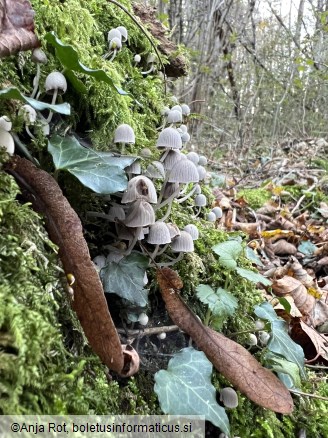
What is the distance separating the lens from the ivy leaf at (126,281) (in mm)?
1283

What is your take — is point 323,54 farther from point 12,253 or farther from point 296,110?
point 12,253

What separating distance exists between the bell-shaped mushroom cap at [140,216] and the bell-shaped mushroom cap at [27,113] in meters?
0.41

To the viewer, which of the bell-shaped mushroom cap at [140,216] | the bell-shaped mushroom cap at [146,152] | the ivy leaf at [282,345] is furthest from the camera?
the bell-shaped mushroom cap at [146,152]

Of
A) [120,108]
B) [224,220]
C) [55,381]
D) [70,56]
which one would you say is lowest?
[224,220]

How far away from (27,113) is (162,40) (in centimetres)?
195

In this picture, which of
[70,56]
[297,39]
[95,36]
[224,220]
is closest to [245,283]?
[70,56]

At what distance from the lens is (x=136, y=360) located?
1066 mm

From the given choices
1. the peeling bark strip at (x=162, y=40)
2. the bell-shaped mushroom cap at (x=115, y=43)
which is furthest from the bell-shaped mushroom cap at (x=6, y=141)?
the peeling bark strip at (x=162, y=40)

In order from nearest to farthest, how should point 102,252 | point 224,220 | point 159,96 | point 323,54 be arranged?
point 102,252, point 159,96, point 224,220, point 323,54

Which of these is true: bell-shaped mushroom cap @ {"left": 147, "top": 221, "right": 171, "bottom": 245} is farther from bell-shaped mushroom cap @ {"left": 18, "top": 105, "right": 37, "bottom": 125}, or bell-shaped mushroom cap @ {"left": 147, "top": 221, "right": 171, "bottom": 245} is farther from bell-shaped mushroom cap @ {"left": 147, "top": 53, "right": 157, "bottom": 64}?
bell-shaped mushroom cap @ {"left": 147, "top": 53, "right": 157, "bottom": 64}

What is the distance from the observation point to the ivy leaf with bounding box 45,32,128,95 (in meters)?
1.28

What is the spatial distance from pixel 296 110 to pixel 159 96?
7103 mm

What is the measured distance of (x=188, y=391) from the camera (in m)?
1.12

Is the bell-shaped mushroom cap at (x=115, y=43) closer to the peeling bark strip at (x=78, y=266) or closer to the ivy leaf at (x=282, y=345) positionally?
the peeling bark strip at (x=78, y=266)
